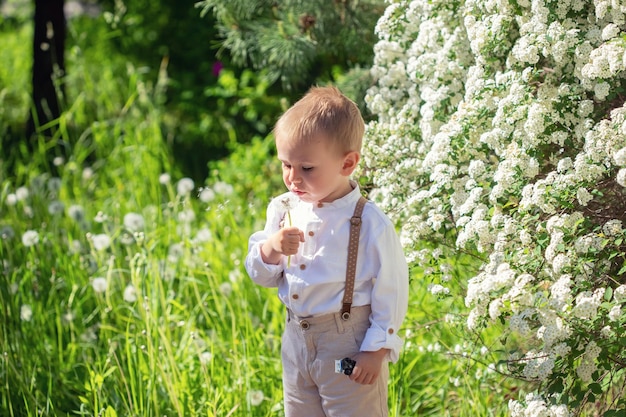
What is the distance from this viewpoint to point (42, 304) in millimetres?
3764

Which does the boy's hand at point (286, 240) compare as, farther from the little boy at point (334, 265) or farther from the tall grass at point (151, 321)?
the tall grass at point (151, 321)

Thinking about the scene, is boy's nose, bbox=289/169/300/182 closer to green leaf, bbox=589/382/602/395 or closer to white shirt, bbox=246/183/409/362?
white shirt, bbox=246/183/409/362

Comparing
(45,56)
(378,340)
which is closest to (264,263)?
Result: (378,340)

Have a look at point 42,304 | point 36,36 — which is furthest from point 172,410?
point 36,36

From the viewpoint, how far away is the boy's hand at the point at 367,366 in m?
2.24

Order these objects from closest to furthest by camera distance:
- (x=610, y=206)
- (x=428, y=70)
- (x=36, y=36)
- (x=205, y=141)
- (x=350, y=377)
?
(x=350, y=377)
(x=610, y=206)
(x=428, y=70)
(x=36, y=36)
(x=205, y=141)

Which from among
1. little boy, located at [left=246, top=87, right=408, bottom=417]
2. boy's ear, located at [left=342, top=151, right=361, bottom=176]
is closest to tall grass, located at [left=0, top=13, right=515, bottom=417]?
little boy, located at [left=246, top=87, right=408, bottom=417]

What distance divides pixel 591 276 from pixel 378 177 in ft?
2.83

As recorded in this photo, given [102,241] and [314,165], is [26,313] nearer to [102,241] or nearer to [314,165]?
[102,241]

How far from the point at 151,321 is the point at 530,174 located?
4.97 feet

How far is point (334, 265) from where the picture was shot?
2.28m

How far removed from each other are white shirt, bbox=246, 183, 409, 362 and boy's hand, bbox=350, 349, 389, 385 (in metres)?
0.02

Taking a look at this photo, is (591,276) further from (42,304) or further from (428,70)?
(42,304)

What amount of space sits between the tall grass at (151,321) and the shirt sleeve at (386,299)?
0.58 meters
